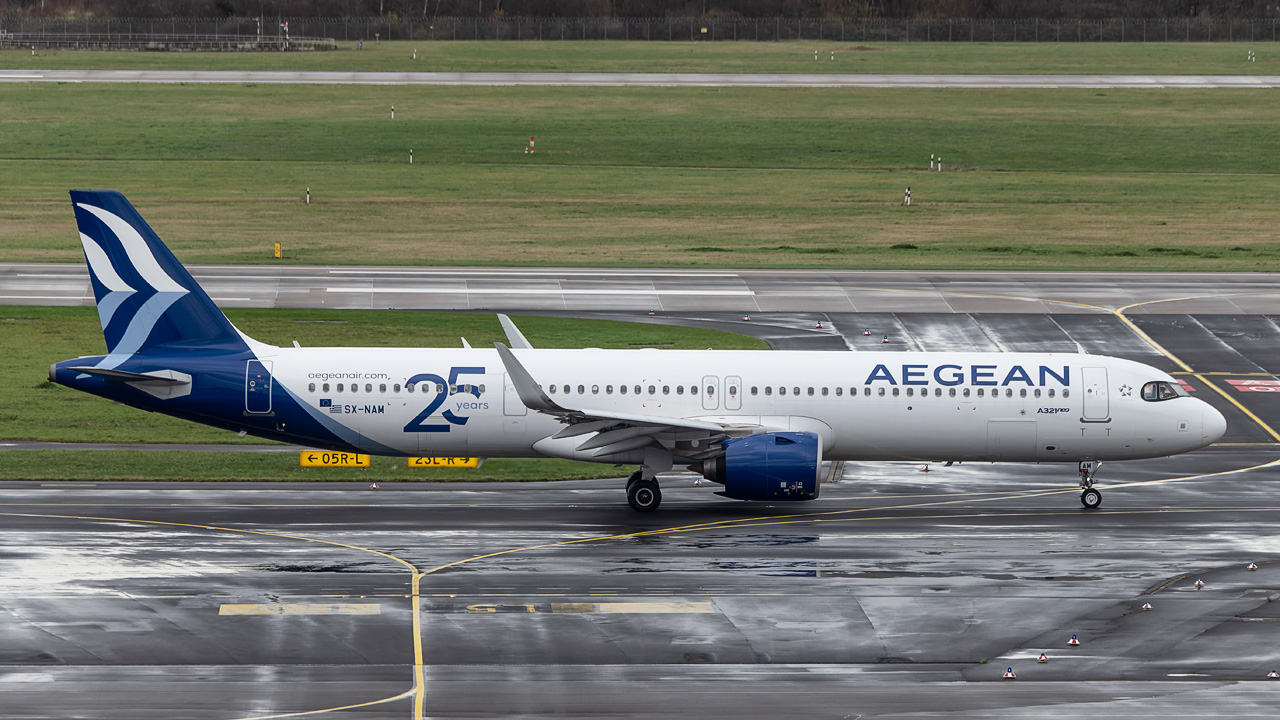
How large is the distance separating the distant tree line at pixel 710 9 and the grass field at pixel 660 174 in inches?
1874

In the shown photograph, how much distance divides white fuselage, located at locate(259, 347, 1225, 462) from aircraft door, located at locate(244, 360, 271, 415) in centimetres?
24

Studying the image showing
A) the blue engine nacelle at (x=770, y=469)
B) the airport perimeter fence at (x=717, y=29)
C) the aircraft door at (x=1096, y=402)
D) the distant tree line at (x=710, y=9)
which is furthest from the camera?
the distant tree line at (x=710, y=9)

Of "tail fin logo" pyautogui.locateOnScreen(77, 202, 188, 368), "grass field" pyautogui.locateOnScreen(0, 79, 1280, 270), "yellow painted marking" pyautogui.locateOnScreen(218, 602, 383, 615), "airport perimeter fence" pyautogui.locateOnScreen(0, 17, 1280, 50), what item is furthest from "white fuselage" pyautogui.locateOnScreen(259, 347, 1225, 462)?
"airport perimeter fence" pyautogui.locateOnScreen(0, 17, 1280, 50)

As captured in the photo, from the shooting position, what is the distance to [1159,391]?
37281 millimetres

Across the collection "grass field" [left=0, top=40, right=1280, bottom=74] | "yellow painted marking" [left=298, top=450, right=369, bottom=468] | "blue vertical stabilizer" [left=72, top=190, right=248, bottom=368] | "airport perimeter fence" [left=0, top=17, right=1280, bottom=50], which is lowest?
"yellow painted marking" [left=298, top=450, right=369, bottom=468]

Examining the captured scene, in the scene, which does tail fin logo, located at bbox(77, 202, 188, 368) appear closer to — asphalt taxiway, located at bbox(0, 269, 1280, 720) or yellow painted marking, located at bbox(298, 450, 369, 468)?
asphalt taxiway, located at bbox(0, 269, 1280, 720)

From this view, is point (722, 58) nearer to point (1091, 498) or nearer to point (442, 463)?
point (442, 463)

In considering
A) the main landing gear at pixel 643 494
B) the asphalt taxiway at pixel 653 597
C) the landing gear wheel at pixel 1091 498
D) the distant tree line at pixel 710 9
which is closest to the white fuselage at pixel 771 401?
the landing gear wheel at pixel 1091 498

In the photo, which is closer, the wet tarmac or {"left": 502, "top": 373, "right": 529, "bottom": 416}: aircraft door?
the wet tarmac

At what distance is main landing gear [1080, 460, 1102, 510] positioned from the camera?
37312mm

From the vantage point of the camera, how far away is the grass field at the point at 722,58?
138 metres

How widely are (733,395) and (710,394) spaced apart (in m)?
0.56

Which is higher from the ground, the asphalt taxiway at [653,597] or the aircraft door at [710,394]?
the aircraft door at [710,394]

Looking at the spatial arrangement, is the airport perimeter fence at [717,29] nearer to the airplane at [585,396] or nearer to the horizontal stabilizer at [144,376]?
the airplane at [585,396]
